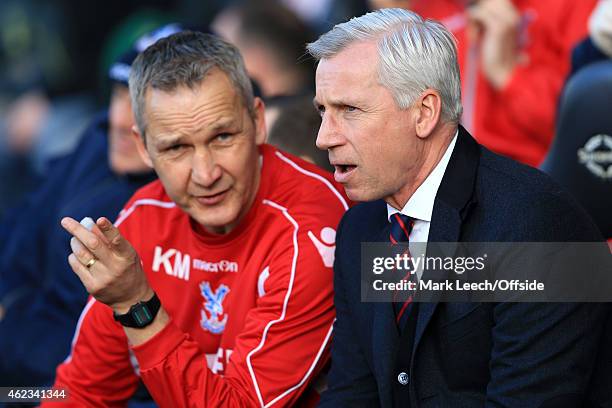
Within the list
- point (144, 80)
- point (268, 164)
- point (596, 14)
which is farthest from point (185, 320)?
point (596, 14)

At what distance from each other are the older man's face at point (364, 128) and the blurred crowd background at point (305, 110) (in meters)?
0.40

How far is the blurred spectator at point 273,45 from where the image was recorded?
5.07 meters

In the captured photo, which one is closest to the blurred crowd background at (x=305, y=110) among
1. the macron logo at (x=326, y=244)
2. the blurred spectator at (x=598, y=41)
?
the blurred spectator at (x=598, y=41)

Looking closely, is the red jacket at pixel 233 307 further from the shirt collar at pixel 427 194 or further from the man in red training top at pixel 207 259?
the shirt collar at pixel 427 194

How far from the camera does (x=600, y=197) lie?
3.14m

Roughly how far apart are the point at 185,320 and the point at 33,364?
121 centimetres

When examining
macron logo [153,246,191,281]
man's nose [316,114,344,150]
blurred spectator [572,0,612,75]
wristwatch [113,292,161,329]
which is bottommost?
wristwatch [113,292,161,329]

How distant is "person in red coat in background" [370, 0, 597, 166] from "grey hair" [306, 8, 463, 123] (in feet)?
5.82

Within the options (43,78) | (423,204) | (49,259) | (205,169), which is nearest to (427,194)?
(423,204)

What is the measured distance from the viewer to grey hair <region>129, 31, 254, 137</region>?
9.53 feet

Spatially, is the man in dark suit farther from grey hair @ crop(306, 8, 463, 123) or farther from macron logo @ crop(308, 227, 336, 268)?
macron logo @ crop(308, 227, 336, 268)

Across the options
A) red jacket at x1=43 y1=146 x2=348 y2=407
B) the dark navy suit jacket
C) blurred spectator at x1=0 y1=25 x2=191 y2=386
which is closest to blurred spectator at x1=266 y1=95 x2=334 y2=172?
red jacket at x1=43 y1=146 x2=348 y2=407

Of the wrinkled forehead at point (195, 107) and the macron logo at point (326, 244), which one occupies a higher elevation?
the wrinkled forehead at point (195, 107)

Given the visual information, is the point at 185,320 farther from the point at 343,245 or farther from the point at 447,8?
the point at 447,8
